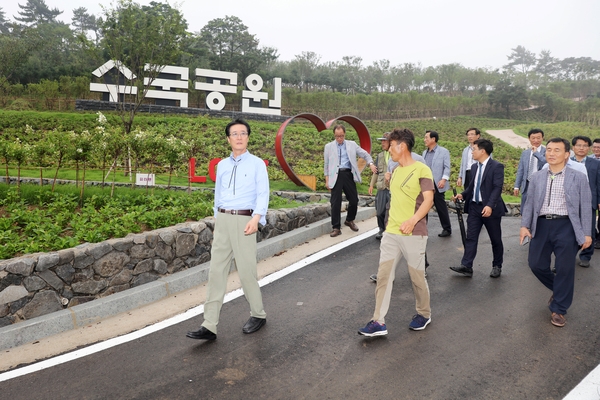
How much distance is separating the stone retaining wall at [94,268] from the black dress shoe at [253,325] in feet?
5.31

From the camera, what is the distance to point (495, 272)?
5.84 metres

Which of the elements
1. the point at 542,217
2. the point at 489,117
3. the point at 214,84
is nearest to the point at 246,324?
the point at 542,217

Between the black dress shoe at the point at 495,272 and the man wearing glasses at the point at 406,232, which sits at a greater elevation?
the man wearing glasses at the point at 406,232

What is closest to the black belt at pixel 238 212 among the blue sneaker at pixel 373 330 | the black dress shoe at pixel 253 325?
the black dress shoe at pixel 253 325

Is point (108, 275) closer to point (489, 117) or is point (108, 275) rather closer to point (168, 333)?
point (168, 333)

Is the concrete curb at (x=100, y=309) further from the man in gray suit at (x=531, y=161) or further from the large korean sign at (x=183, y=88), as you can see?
the large korean sign at (x=183, y=88)

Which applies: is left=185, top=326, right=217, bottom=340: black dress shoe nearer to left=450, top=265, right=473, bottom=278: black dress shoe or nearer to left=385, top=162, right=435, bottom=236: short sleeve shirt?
left=385, top=162, right=435, bottom=236: short sleeve shirt

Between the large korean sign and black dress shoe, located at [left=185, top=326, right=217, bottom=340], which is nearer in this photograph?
black dress shoe, located at [left=185, top=326, right=217, bottom=340]

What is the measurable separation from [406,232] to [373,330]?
93 centimetres

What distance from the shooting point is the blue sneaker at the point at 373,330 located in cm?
400

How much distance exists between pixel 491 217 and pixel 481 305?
139cm

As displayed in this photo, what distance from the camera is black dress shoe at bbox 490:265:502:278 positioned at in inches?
229

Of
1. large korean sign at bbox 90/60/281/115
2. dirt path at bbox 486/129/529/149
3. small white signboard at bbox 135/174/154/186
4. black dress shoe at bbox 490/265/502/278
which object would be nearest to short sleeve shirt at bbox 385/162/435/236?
black dress shoe at bbox 490/265/502/278

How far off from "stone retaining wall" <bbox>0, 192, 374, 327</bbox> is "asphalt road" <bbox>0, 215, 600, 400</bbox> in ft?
3.17
